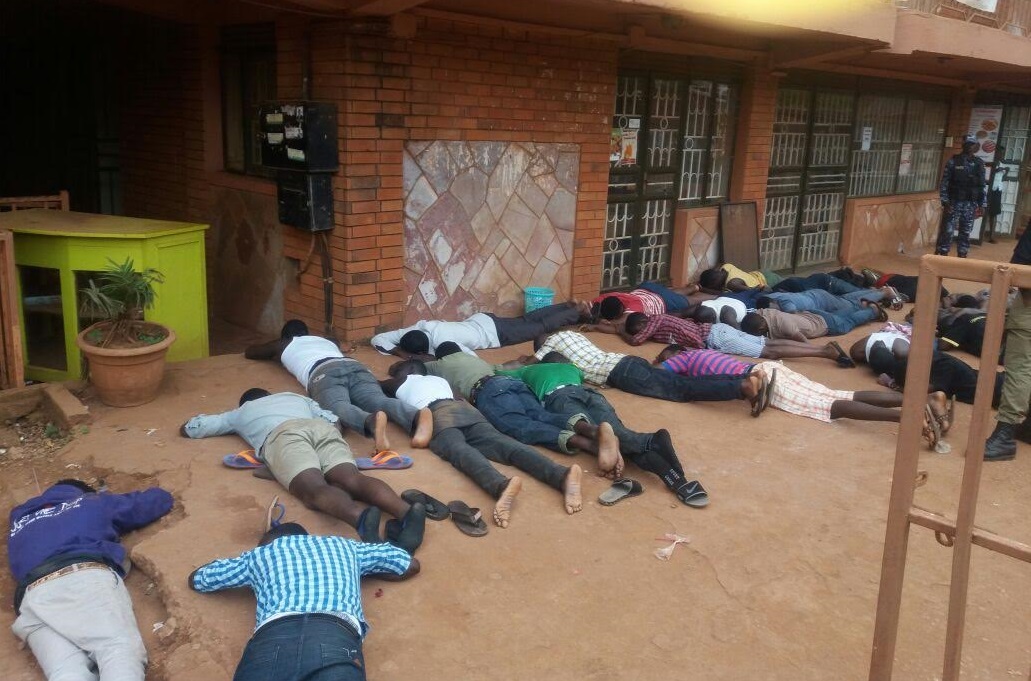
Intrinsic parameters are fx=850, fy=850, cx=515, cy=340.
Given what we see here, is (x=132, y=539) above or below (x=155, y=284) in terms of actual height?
below

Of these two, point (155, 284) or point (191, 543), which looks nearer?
point (191, 543)

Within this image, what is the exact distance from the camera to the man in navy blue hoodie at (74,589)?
2.73 metres

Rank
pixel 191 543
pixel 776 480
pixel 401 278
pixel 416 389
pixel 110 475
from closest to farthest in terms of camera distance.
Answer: pixel 191 543 < pixel 110 475 < pixel 776 480 < pixel 416 389 < pixel 401 278

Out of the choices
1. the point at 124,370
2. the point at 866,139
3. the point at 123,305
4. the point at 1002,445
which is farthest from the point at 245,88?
the point at 866,139

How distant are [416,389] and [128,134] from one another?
511 cm

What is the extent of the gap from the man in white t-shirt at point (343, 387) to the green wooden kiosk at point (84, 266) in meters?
0.54

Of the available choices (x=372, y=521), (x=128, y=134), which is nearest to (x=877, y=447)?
(x=372, y=521)

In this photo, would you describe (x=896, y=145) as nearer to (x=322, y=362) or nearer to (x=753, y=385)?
(x=753, y=385)

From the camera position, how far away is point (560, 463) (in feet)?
15.2

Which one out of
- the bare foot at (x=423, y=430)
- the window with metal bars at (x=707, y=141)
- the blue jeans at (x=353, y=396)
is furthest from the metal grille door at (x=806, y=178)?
the bare foot at (x=423, y=430)

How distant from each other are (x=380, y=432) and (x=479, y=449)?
0.53 metres

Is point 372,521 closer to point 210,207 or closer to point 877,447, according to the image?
point 877,447

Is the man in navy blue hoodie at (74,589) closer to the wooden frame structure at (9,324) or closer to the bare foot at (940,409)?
the wooden frame structure at (9,324)

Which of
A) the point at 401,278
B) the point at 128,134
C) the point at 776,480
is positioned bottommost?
the point at 776,480
